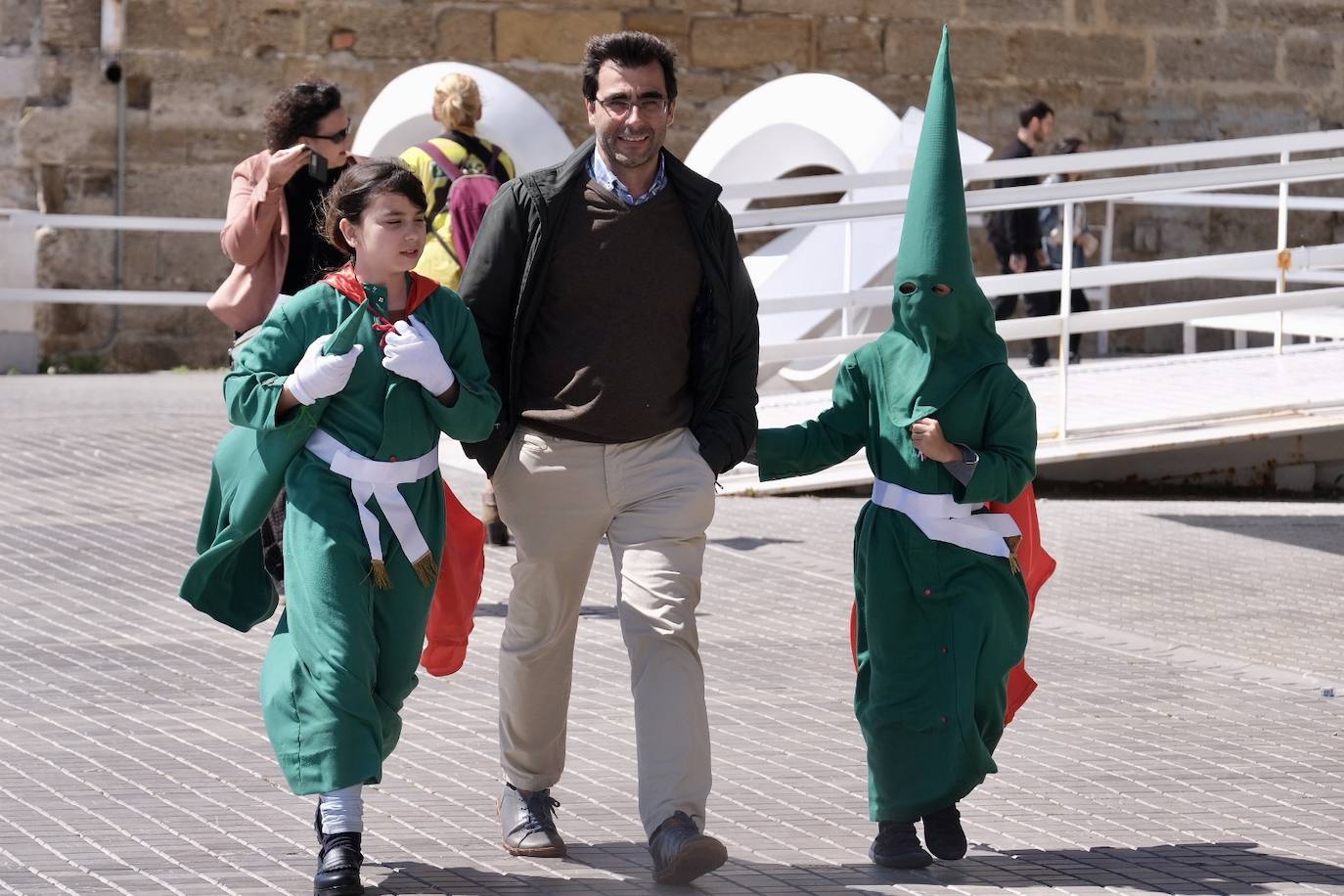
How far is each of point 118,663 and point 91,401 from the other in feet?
20.4

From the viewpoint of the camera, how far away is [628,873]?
473 centimetres

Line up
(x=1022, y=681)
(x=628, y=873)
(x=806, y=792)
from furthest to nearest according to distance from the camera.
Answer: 1. (x=806, y=792)
2. (x=1022, y=681)
3. (x=628, y=873)

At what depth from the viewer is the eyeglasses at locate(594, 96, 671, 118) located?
476cm

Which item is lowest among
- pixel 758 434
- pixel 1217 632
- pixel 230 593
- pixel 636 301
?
pixel 1217 632

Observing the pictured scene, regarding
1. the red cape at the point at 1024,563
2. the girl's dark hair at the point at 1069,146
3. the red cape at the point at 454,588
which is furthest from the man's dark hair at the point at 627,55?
the girl's dark hair at the point at 1069,146

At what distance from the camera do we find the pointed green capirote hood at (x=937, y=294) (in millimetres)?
4855

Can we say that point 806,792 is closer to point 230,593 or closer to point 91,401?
point 230,593

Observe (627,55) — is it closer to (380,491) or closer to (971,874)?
(380,491)

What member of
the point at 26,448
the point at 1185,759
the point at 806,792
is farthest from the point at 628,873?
the point at 26,448

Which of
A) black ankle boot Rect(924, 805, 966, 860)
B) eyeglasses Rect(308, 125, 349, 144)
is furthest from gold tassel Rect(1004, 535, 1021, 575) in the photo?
eyeglasses Rect(308, 125, 349, 144)

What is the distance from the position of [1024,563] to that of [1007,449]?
0.32 metres

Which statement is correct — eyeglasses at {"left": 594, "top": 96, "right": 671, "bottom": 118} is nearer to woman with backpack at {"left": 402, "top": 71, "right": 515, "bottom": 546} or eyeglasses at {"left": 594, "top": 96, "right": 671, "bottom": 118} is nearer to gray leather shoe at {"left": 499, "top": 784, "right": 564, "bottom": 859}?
gray leather shoe at {"left": 499, "top": 784, "right": 564, "bottom": 859}

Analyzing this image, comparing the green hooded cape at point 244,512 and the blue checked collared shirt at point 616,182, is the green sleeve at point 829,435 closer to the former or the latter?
the blue checked collared shirt at point 616,182

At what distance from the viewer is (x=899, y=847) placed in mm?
4816
